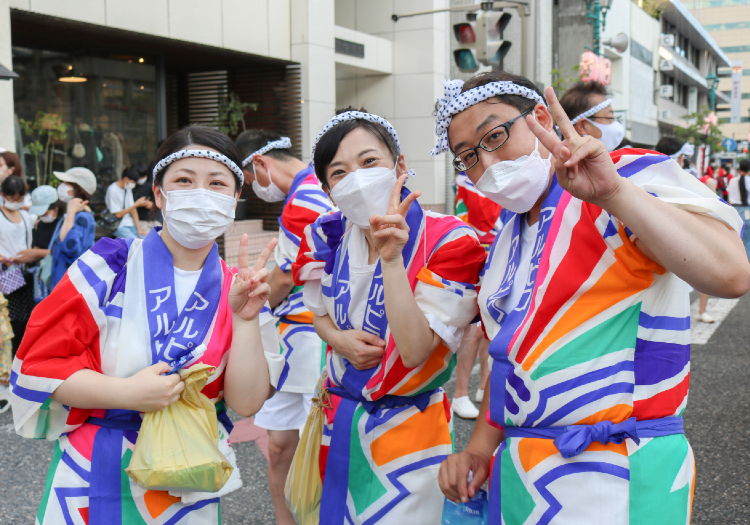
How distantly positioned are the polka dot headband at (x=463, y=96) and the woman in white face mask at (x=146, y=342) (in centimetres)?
69

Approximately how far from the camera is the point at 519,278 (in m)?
1.74

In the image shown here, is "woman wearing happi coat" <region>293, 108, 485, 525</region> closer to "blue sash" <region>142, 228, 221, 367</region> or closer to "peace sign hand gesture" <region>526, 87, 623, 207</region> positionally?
"blue sash" <region>142, 228, 221, 367</region>

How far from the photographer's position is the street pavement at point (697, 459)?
368cm

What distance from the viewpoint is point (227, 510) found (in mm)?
3727

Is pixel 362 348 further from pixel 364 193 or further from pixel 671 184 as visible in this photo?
pixel 671 184

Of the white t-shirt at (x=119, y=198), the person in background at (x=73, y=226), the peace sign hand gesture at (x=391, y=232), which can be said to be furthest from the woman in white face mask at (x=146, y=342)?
the white t-shirt at (x=119, y=198)

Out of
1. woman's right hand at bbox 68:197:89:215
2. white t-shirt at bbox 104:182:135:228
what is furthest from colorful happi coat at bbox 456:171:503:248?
white t-shirt at bbox 104:182:135:228

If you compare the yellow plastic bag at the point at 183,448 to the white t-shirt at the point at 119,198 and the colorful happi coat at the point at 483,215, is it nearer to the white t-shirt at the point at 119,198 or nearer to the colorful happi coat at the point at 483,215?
the colorful happi coat at the point at 483,215

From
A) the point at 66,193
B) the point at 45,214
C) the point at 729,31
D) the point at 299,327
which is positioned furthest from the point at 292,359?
the point at 729,31

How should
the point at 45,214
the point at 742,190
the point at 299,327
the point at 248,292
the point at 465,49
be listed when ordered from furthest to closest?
the point at 742,190
the point at 465,49
the point at 45,214
the point at 299,327
the point at 248,292

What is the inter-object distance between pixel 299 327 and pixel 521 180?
6.25ft

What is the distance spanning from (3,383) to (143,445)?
14.4ft

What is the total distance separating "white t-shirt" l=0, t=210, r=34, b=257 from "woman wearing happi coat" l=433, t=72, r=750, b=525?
223 inches

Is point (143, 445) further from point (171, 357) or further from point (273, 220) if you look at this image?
point (273, 220)
